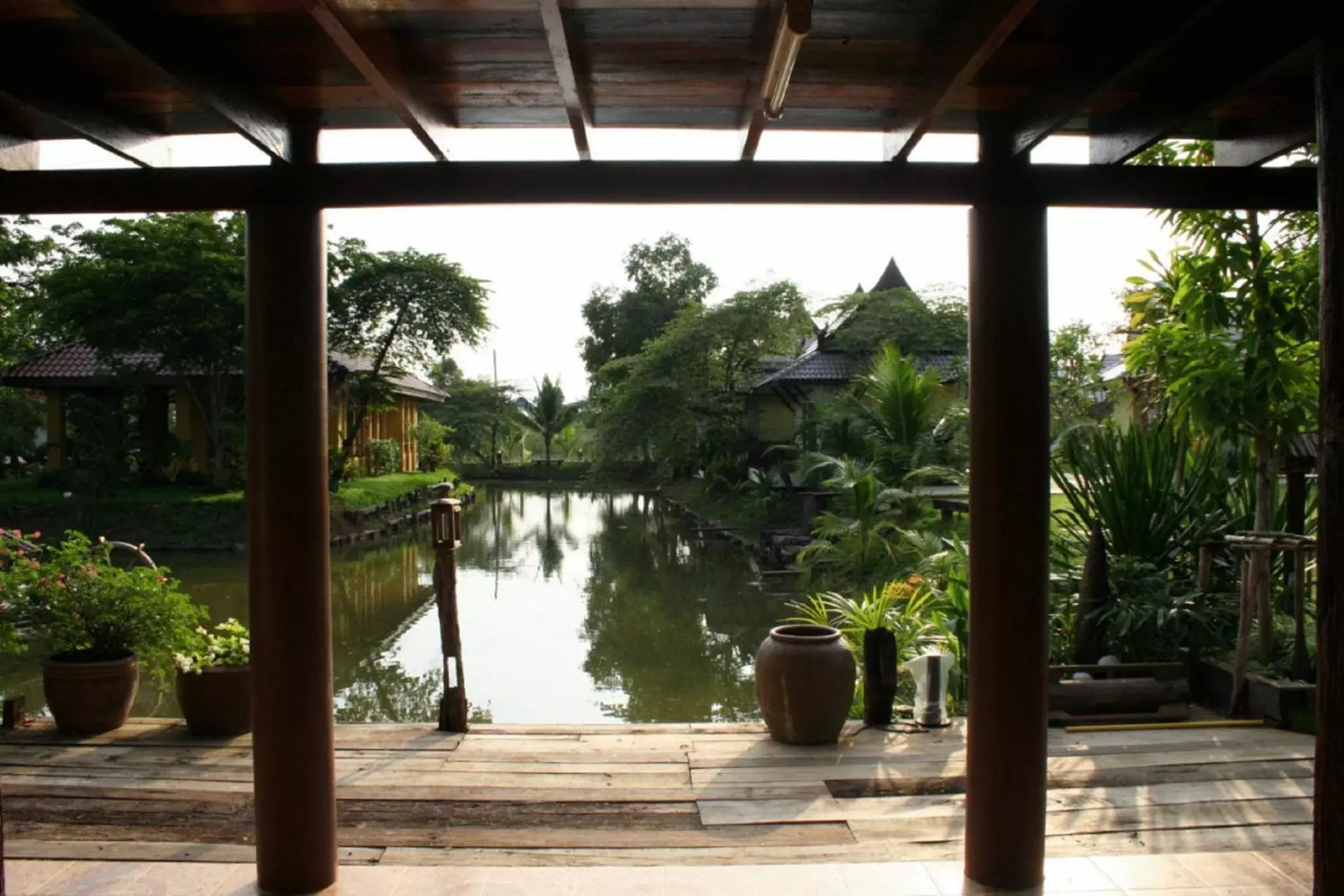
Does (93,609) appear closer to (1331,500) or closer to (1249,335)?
(1331,500)

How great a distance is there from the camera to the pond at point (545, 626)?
338 inches

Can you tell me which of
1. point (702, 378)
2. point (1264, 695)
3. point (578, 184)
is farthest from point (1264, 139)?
point (702, 378)

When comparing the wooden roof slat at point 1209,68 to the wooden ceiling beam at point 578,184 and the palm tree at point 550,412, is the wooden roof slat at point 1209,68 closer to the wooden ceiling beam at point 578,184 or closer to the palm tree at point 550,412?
the wooden ceiling beam at point 578,184

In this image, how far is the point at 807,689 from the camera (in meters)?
5.18

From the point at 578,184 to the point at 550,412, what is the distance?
3521 cm

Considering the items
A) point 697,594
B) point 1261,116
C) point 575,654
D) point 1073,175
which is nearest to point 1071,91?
point 1073,175

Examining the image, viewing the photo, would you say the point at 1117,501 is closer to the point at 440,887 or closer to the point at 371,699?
the point at 440,887

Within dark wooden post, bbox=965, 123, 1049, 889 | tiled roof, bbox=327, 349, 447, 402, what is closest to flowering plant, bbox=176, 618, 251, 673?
dark wooden post, bbox=965, 123, 1049, 889

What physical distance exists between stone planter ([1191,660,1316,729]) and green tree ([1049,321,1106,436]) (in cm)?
1055

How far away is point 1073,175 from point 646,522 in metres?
19.9

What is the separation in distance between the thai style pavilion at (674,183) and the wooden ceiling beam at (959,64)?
0.06ft

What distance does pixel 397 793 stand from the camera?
14.8ft

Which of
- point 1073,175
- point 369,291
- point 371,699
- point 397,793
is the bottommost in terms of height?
point 371,699

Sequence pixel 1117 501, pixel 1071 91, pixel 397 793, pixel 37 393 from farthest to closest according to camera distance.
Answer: pixel 37 393, pixel 1117 501, pixel 397 793, pixel 1071 91
